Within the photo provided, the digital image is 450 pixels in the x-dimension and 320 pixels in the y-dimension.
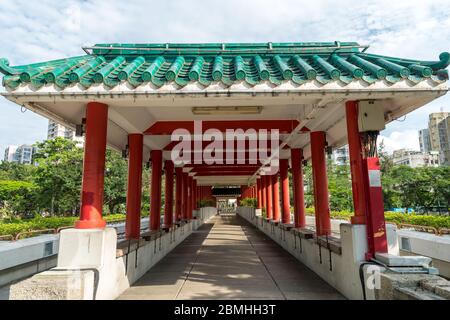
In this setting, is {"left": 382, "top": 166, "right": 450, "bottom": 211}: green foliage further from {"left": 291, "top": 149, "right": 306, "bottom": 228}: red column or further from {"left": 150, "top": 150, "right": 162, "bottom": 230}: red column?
{"left": 150, "top": 150, "right": 162, "bottom": 230}: red column

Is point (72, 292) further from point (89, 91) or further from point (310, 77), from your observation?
point (310, 77)

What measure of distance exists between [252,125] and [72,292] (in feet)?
19.8

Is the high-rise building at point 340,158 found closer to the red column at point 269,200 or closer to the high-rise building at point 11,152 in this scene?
the red column at point 269,200

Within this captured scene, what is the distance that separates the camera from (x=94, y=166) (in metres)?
5.26

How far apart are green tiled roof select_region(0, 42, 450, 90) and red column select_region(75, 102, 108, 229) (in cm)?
77

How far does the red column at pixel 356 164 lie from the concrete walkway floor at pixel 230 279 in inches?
68.0

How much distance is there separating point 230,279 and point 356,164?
12.8ft

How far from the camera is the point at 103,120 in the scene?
5.41 meters

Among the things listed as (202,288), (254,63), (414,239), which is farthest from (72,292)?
(414,239)

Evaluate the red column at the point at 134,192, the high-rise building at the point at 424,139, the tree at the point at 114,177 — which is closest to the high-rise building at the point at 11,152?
the tree at the point at 114,177

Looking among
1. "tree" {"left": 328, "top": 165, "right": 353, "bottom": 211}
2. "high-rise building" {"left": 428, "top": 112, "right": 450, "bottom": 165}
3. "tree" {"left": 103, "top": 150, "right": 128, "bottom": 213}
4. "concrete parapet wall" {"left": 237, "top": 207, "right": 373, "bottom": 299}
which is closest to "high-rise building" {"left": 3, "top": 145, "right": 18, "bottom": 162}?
"tree" {"left": 103, "top": 150, "right": 128, "bottom": 213}

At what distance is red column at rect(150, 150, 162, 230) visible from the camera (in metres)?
10.5

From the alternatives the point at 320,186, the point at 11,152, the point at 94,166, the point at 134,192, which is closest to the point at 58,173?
the point at 134,192

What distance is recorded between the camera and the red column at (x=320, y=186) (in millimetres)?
8242
